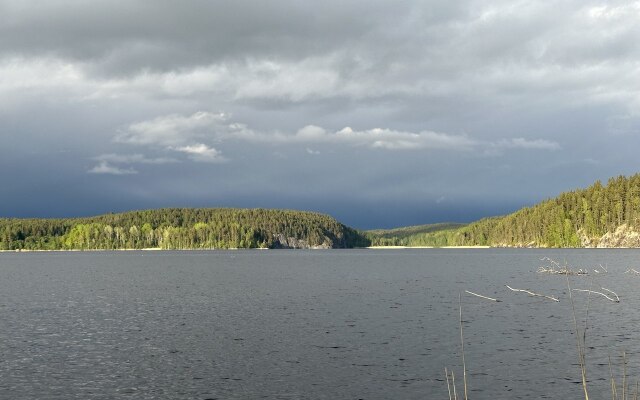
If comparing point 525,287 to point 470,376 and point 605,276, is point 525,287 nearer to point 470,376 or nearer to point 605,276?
point 605,276

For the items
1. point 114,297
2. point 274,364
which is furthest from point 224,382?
point 114,297

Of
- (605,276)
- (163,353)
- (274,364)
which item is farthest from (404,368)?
(605,276)

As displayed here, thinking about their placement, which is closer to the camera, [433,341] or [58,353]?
[58,353]

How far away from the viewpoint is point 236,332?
53.4 m

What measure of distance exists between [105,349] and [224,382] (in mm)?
14139

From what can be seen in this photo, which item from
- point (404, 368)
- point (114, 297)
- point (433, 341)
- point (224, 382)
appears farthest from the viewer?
point (114, 297)

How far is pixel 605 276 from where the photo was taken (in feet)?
358

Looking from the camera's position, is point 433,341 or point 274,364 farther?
point 433,341

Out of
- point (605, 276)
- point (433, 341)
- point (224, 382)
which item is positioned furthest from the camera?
point (605, 276)

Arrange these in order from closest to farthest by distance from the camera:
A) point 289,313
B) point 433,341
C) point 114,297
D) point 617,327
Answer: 1. point 433,341
2. point 617,327
3. point 289,313
4. point 114,297

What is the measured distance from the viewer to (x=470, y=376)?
36062 mm

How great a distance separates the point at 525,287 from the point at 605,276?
78.1 ft

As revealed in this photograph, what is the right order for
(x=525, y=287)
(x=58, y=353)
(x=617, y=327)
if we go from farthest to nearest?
(x=525, y=287) → (x=617, y=327) → (x=58, y=353)

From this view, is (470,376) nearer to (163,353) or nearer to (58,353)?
(163,353)
